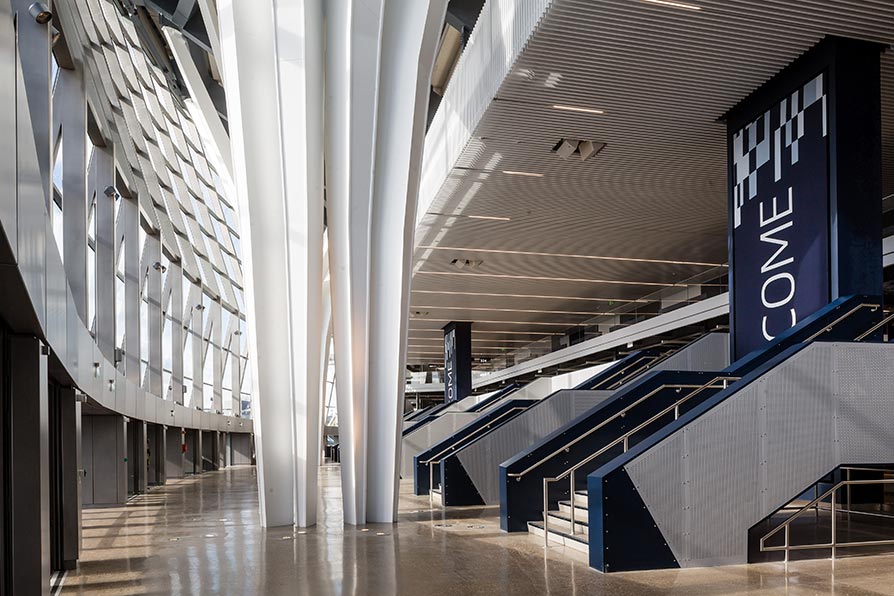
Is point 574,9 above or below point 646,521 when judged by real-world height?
above

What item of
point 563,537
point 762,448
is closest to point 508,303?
point 563,537

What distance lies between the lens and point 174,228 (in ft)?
95.8

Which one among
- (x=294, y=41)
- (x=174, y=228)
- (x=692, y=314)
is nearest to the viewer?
(x=294, y=41)

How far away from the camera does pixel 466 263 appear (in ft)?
80.8

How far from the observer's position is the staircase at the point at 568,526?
11094 mm

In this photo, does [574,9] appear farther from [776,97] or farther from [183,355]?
[183,355]

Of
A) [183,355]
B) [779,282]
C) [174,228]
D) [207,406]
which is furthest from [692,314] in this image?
[207,406]

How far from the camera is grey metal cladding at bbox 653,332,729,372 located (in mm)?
18109

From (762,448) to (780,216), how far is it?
3.79 metres

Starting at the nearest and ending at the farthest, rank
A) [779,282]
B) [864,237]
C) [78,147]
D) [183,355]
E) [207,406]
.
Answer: [864,237] → [779,282] → [78,147] → [183,355] → [207,406]

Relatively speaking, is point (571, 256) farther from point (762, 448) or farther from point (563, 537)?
point (762, 448)

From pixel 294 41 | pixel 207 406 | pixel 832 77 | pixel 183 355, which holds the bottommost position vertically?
pixel 207 406

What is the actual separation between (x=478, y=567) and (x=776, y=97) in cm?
727

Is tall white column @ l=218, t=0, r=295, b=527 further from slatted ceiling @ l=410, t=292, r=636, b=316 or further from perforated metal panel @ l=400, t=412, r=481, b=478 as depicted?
slatted ceiling @ l=410, t=292, r=636, b=316
